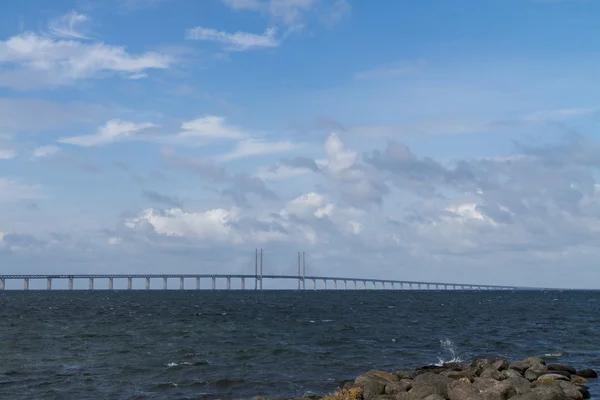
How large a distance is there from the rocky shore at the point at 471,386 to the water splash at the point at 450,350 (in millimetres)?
9150

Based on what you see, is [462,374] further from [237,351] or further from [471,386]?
[237,351]

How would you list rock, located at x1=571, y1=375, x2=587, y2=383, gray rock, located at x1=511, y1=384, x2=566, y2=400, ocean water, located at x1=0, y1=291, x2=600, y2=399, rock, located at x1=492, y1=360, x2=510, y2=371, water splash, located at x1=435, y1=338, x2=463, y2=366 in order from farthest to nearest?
water splash, located at x1=435, y1=338, x2=463, y2=366 < rock, located at x1=492, y1=360, x2=510, y2=371 < ocean water, located at x1=0, y1=291, x2=600, y2=399 < rock, located at x1=571, y1=375, x2=587, y2=383 < gray rock, located at x1=511, y1=384, x2=566, y2=400

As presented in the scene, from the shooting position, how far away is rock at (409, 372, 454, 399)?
29.0 meters

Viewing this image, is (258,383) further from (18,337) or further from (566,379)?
(18,337)

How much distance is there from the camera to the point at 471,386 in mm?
29656

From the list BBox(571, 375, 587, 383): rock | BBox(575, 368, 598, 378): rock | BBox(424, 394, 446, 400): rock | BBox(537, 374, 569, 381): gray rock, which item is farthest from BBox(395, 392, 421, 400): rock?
BBox(575, 368, 598, 378): rock

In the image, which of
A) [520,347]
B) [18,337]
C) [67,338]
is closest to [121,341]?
[67,338]

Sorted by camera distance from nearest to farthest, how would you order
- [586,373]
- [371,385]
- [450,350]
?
[371,385] < [586,373] < [450,350]

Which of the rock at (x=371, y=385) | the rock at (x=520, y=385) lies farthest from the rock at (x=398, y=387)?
the rock at (x=520, y=385)

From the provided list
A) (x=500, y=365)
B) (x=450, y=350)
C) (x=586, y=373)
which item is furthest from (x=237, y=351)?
(x=586, y=373)

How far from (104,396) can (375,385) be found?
14.2 m

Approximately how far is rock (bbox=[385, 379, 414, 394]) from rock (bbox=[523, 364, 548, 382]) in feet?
24.0

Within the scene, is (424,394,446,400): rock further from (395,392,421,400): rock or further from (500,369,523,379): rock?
(500,369,523,379): rock

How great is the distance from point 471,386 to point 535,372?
7.99 m
